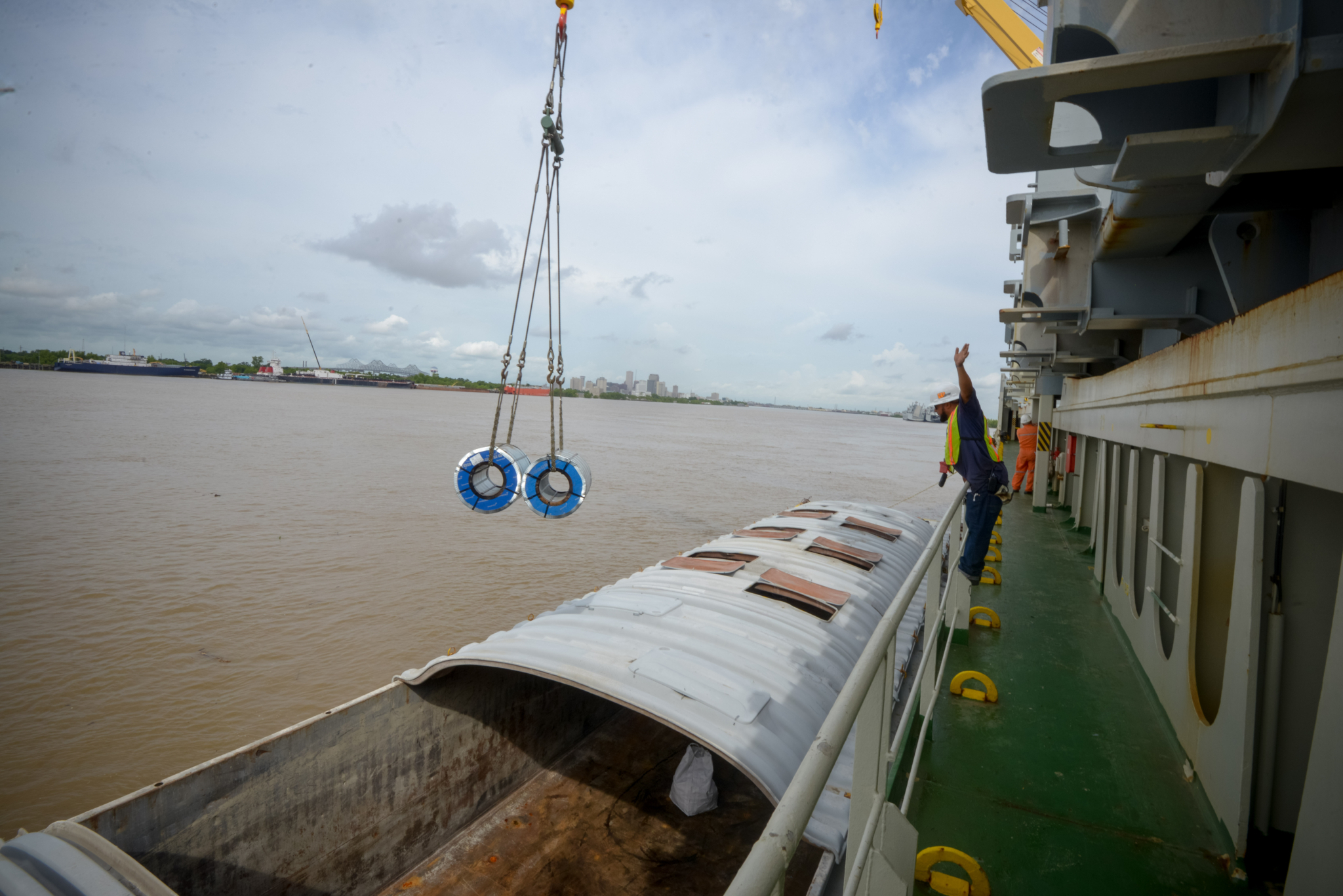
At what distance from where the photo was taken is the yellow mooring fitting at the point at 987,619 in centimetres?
575

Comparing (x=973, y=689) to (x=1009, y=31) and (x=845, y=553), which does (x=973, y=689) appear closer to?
(x=845, y=553)

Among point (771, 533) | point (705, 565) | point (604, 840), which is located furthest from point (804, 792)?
point (771, 533)

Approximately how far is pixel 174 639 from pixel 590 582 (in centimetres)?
696

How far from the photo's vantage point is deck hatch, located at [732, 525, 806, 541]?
26.9 feet

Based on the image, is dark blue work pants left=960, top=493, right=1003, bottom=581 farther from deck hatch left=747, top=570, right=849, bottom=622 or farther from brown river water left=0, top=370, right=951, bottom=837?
brown river water left=0, top=370, right=951, bottom=837

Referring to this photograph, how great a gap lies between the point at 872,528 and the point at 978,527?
371cm

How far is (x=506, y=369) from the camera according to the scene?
8633 mm

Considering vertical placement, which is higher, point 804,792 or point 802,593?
point 804,792

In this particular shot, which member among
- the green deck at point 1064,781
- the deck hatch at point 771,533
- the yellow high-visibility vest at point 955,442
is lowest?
the green deck at point 1064,781

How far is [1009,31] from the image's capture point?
17.7m

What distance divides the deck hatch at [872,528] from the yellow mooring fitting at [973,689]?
4.60 m

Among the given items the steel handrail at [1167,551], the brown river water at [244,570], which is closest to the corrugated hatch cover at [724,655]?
the steel handrail at [1167,551]

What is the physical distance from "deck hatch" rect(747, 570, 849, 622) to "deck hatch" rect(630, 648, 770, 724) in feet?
5.35

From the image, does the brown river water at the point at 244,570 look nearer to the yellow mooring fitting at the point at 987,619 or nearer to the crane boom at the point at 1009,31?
the yellow mooring fitting at the point at 987,619
